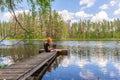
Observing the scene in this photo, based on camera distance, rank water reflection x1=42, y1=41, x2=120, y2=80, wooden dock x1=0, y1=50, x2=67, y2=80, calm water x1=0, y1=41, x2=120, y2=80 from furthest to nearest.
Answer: calm water x1=0, y1=41, x2=120, y2=80 → water reflection x1=42, y1=41, x2=120, y2=80 → wooden dock x1=0, y1=50, x2=67, y2=80

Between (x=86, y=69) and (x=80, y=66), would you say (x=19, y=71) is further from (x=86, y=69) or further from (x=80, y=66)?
(x=80, y=66)

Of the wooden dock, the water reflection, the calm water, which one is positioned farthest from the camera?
the calm water

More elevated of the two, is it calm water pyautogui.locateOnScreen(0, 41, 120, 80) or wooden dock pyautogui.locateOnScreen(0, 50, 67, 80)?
wooden dock pyautogui.locateOnScreen(0, 50, 67, 80)

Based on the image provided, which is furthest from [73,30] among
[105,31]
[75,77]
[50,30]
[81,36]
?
[75,77]

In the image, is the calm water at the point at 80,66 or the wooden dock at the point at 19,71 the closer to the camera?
A: the wooden dock at the point at 19,71

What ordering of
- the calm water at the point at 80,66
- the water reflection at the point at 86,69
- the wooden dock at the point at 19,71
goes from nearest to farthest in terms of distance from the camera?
1. the wooden dock at the point at 19,71
2. the water reflection at the point at 86,69
3. the calm water at the point at 80,66

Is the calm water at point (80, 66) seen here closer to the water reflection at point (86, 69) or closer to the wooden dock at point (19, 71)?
the water reflection at point (86, 69)

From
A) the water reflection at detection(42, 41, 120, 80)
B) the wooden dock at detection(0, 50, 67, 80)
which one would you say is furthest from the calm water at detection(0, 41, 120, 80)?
the wooden dock at detection(0, 50, 67, 80)

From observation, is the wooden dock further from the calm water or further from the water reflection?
the water reflection

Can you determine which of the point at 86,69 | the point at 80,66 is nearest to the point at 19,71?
the point at 86,69

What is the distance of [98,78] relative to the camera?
15664 mm

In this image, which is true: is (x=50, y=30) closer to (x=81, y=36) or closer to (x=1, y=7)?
(x=81, y=36)

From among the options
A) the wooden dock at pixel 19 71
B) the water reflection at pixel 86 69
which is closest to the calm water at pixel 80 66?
the water reflection at pixel 86 69

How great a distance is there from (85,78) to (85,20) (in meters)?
143
